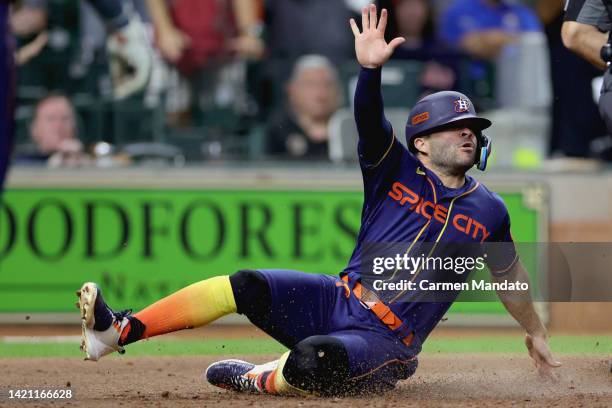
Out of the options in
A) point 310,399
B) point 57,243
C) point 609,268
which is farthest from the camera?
point 57,243

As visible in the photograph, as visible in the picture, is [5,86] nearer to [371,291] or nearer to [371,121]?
[371,121]

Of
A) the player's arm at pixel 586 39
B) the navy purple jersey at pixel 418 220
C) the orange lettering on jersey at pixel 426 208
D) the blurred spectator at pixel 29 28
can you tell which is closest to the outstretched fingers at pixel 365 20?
the navy purple jersey at pixel 418 220

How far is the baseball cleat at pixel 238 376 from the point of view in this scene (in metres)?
6.02

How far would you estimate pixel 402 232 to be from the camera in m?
6.00

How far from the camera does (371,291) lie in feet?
19.5

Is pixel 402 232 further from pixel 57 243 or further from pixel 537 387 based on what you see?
pixel 57 243

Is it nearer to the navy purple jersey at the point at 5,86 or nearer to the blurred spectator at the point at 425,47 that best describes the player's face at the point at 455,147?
the navy purple jersey at the point at 5,86

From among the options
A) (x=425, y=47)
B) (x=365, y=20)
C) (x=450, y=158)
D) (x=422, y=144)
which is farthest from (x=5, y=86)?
(x=425, y=47)

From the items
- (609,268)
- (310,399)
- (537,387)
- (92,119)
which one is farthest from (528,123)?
(310,399)

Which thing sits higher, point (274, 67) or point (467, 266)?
point (274, 67)

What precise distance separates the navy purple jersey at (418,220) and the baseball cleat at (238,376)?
25.6 inches

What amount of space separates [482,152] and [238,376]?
5.27 ft

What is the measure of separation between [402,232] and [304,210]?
413 centimetres

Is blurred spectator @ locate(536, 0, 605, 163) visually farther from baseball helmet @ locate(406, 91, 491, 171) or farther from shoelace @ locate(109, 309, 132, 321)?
shoelace @ locate(109, 309, 132, 321)
